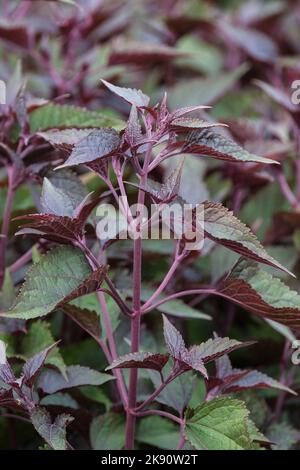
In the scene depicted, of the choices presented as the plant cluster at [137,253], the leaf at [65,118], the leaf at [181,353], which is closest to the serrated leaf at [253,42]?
the plant cluster at [137,253]

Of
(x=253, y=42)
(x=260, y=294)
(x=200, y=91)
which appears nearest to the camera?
(x=260, y=294)

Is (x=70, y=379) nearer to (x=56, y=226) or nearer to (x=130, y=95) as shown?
(x=56, y=226)

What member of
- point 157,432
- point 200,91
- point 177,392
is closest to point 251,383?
point 177,392

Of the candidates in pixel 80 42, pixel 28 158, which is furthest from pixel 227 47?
pixel 28 158

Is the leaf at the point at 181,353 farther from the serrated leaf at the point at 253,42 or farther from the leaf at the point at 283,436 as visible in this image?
the serrated leaf at the point at 253,42

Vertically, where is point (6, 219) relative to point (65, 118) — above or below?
below
